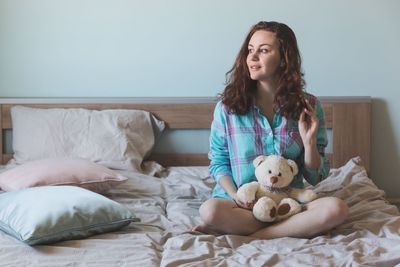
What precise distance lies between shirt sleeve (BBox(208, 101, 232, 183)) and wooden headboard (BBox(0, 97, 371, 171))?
76 cm

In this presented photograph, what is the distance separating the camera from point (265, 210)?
1.86m

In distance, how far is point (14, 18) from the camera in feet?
9.42

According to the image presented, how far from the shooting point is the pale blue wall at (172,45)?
2.88 m

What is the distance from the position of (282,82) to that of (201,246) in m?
0.63

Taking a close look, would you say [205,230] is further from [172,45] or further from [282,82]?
[172,45]

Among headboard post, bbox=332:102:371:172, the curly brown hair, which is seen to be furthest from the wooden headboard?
the curly brown hair

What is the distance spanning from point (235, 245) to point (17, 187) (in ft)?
2.82

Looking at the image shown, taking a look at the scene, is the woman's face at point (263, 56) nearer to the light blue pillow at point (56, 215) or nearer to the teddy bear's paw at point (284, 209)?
the teddy bear's paw at point (284, 209)

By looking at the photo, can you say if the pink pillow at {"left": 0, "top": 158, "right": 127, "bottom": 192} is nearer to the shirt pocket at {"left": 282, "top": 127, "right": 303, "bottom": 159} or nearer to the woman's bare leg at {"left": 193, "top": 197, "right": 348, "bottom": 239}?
the woman's bare leg at {"left": 193, "top": 197, "right": 348, "bottom": 239}

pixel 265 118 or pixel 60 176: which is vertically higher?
pixel 265 118

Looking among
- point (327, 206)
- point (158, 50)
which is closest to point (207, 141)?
point (158, 50)

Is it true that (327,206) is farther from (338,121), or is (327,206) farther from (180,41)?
(180,41)

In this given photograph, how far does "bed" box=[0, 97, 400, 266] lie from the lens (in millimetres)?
1628

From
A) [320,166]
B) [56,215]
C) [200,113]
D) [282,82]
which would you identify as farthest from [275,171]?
[200,113]
